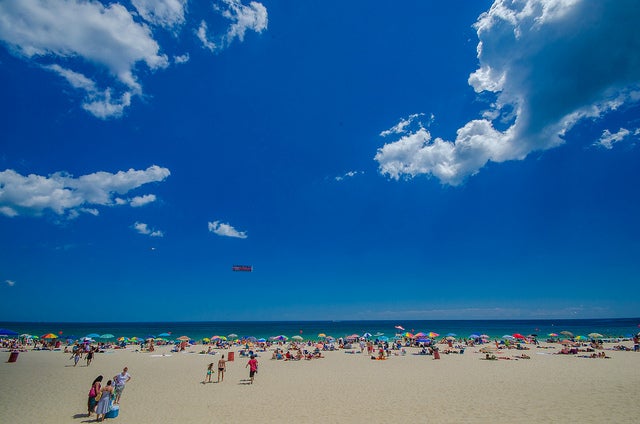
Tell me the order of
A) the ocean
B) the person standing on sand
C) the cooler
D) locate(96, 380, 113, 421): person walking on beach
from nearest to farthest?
1. locate(96, 380, 113, 421): person walking on beach
2. the cooler
3. the person standing on sand
4. the ocean

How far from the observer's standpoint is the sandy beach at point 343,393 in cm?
977

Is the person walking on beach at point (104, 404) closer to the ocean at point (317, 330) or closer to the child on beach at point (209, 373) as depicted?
the child on beach at point (209, 373)

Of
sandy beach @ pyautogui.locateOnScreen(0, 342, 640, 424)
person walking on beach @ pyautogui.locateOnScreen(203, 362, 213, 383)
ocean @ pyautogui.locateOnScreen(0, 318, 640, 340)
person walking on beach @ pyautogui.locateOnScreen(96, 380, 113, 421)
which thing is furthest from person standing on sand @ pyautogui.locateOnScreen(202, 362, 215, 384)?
ocean @ pyautogui.locateOnScreen(0, 318, 640, 340)

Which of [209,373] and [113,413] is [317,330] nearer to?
[209,373]

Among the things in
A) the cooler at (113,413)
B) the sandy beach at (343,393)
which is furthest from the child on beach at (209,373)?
the cooler at (113,413)

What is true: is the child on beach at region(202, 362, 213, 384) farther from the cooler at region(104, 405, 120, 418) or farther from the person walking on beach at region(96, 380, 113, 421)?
the person walking on beach at region(96, 380, 113, 421)

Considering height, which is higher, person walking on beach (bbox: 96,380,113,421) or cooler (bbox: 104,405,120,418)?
person walking on beach (bbox: 96,380,113,421)

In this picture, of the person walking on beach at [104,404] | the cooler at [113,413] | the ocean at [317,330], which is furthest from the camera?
the ocean at [317,330]

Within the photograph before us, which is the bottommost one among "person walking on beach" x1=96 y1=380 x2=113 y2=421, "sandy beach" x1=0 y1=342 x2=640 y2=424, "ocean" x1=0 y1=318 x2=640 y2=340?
"ocean" x1=0 y1=318 x2=640 y2=340

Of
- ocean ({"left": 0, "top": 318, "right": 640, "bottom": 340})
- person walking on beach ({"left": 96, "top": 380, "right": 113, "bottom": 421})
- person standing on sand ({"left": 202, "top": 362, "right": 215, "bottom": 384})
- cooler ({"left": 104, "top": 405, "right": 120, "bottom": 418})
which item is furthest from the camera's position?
ocean ({"left": 0, "top": 318, "right": 640, "bottom": 340})

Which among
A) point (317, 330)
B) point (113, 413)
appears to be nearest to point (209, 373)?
point (113, 413)

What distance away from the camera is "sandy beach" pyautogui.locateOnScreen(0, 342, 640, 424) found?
32.0 ft

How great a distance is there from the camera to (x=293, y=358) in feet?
82.7

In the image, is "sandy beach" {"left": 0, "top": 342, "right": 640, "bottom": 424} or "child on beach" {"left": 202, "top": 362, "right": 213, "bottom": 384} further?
"child on beach" {"left": 202, "top": 362, "right": 213, "bottom": 384}
